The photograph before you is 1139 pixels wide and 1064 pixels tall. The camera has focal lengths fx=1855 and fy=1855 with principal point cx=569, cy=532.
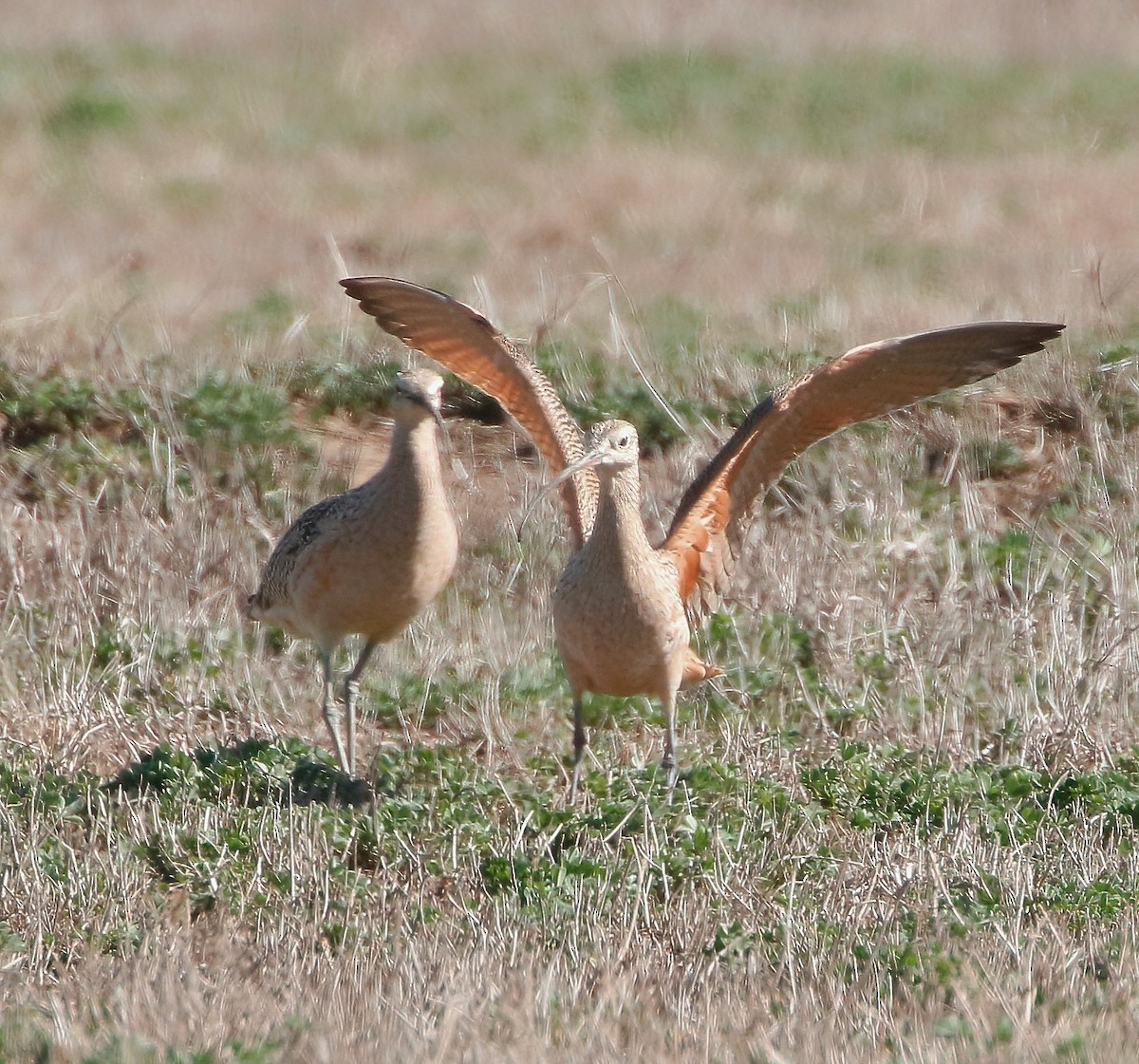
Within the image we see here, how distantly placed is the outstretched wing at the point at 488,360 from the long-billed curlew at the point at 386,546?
310 millimetres

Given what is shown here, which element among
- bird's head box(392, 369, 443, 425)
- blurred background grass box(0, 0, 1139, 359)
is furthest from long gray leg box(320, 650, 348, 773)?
blurred background grass box(0, 0, 1139, 359)

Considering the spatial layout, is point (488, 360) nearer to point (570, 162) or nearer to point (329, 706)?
point (329, 706)

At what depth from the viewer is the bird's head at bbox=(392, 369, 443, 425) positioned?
6.83m

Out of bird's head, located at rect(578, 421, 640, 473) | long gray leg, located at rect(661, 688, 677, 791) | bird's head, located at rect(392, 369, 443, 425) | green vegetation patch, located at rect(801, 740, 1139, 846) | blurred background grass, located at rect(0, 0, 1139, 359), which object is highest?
blurred background grass, located at rect(0, 0, 1139, 359)

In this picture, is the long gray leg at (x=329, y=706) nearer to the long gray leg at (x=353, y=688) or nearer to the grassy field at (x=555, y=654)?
the long gray leg at (x=353, y=688)

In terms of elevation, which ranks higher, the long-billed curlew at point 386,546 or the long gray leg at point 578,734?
the long-billed curlew at point 386,546

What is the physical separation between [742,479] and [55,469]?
148 inches

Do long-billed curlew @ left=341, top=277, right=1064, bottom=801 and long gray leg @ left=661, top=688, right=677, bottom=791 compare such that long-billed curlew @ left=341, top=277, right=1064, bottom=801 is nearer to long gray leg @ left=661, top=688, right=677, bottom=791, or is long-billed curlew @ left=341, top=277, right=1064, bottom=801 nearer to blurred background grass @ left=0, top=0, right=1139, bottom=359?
long gray leg @ left=661, top=688, right=677, bottom=791

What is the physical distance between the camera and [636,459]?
661 cm

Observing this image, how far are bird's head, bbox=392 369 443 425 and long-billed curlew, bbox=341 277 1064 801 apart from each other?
0.35 metres

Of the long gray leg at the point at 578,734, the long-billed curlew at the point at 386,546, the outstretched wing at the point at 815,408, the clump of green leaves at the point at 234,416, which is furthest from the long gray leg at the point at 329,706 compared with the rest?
the clump of green leaves at the point at 234,416

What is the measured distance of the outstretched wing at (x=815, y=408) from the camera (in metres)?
6.90

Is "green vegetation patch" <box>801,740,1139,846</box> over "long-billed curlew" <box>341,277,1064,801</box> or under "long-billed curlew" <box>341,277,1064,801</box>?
under

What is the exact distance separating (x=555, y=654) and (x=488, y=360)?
4.74 feet
